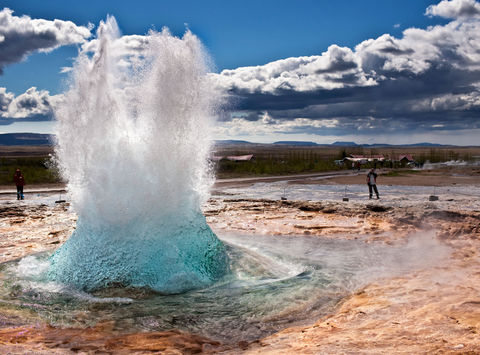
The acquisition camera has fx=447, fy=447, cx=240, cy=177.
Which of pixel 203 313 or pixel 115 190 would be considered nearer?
pixel 203 313

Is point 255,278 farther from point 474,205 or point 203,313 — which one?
point 474,205

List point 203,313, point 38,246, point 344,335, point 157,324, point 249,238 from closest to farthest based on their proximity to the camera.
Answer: point 344,335
point 157,324
point 203,313
point 38,246
point 249,238

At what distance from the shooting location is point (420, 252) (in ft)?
27.0

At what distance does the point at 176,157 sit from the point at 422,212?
7.86 m

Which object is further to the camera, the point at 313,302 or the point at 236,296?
the point at 236,296

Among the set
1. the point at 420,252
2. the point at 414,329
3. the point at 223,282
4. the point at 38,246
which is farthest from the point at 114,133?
the point at 420,252

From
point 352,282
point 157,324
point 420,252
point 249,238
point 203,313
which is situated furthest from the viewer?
point 249,238

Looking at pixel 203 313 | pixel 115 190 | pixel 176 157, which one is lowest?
pixel 203 313

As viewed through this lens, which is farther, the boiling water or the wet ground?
the boiling water

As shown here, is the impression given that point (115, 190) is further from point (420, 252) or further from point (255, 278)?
point (420, 252)

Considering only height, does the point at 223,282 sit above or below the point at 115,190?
below

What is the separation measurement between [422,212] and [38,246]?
30.9 feet

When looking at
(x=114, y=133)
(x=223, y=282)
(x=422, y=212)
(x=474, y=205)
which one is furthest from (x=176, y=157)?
(x=474, y=205)

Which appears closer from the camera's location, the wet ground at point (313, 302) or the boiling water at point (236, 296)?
the wet ground at point (313, 302)
